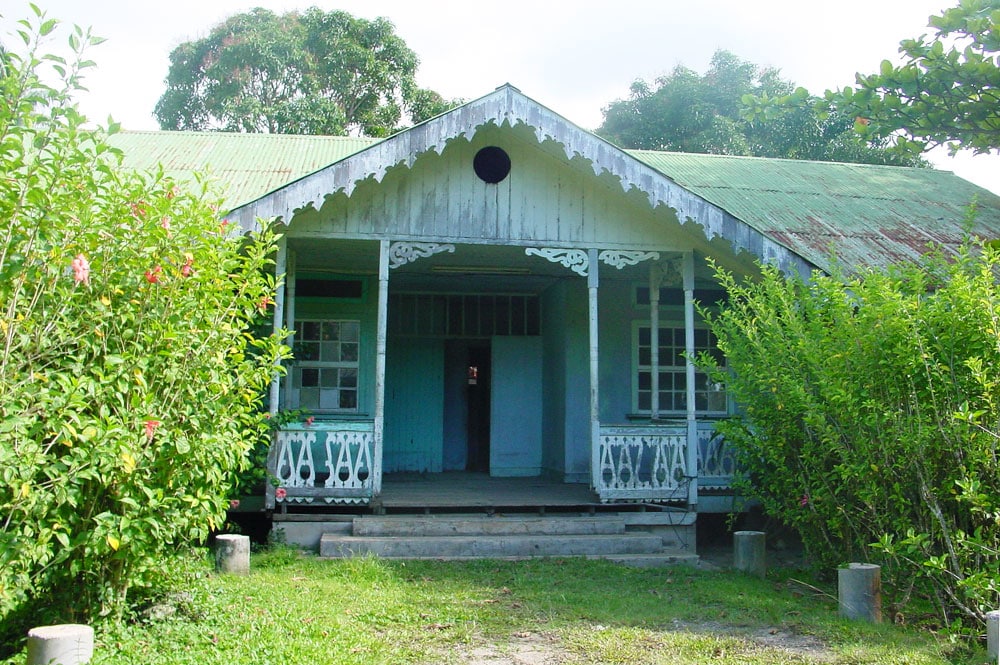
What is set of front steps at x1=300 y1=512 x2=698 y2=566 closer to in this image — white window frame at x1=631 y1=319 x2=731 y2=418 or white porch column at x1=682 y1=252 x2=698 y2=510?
white porch column at x1=682 y1=252 x2=698 y2=510

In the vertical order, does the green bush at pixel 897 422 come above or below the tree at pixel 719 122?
below

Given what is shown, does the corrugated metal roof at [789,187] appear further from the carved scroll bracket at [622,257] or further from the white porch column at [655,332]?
the carved scroll bracket at [622,257]

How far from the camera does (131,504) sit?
15.6 feet

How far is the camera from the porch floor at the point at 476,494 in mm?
9055

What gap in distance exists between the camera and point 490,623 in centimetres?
600

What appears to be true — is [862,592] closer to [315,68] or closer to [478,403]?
[478,403]

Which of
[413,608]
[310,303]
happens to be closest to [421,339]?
[310,303]

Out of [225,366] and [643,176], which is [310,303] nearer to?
[643,176]

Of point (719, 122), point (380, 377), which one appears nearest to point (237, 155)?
point (380, 377)

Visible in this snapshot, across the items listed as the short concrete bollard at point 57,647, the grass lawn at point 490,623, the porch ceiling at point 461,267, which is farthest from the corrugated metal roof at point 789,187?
the short concrete bollard at point 57,647

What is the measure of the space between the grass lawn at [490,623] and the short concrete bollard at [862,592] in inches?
5.6

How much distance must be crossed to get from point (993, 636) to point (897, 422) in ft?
5.09

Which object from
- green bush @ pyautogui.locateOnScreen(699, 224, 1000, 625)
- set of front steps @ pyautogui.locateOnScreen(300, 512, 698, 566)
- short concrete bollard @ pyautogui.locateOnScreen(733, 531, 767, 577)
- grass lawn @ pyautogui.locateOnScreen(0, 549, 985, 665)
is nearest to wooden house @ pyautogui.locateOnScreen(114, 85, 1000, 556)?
set of front steps @ pyautogui.locateOnScreen(300, 512, 698, 566)

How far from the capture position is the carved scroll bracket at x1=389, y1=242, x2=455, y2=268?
9094 millimetres
